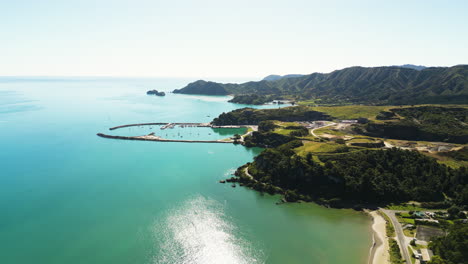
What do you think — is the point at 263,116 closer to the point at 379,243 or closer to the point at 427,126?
the point at 427,126

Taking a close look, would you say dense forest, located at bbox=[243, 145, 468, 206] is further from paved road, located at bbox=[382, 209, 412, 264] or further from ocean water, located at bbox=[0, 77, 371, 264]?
ocean water, located at bbox=[0, 77, 371, 264]

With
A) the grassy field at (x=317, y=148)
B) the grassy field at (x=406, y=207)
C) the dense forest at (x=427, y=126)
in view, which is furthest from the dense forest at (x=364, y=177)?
the dense forest at (x=427, y=126)

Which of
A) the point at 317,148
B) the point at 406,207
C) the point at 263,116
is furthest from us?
the point at 263,116

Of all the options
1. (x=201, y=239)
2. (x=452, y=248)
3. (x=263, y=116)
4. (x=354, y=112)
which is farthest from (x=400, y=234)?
(x=354, y=112)

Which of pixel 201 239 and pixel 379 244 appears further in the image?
pixel 201 239

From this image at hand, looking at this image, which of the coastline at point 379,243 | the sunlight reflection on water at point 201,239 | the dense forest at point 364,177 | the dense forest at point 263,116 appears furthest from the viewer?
the dense forest at point 263,116

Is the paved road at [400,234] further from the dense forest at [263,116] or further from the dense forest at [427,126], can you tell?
the dense forest at [263,116]
